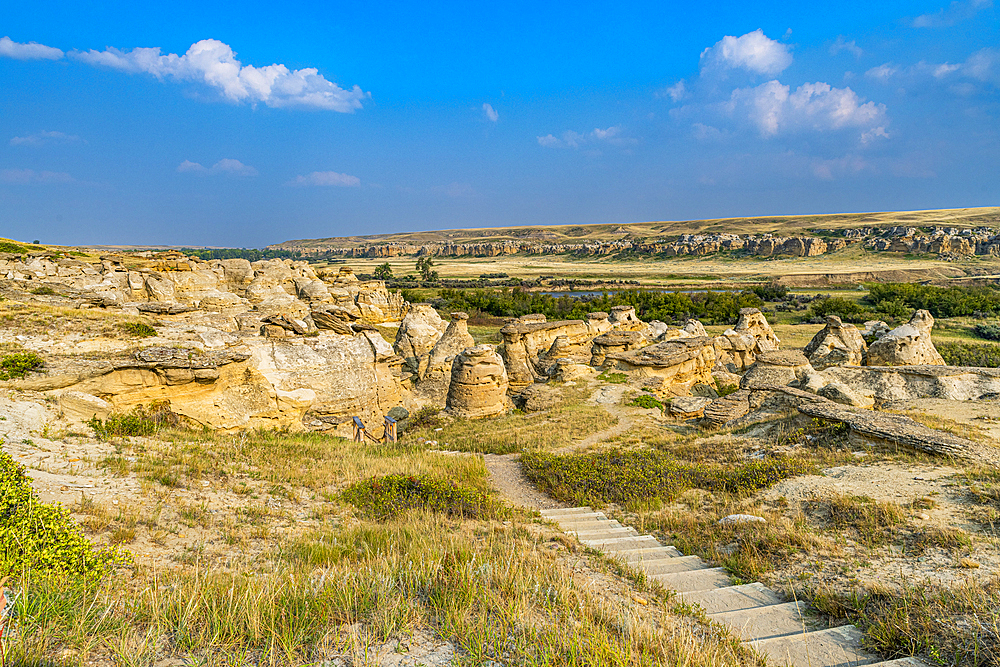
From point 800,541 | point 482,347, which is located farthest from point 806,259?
point 800,541

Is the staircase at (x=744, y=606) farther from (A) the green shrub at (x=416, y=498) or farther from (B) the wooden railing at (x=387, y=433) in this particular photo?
(B) the wooden railing at (x=387, y=433)

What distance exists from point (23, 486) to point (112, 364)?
6.09 m

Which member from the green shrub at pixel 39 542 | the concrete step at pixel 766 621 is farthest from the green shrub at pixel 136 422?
the concrete step at pixel 766 621

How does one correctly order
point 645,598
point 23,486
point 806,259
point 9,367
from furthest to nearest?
point 806,259, point 9,367, point 645,598, point 23,486

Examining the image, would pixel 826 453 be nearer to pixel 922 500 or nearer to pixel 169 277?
pixel 922 500

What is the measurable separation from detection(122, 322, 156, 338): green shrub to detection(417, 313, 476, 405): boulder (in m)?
9.98

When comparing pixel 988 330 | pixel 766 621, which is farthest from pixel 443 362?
pixel 988 330

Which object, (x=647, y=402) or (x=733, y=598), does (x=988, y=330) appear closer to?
(x=647, y=402)

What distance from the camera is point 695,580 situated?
4812mm

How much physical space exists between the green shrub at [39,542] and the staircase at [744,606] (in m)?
4.63

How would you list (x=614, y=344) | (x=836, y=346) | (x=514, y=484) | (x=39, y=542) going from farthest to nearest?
1. (x=836, y=346)
2. (x=614, y=344)
3. (x=514, y=484)
4. (x=39, y=542)

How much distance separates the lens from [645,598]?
4242 millimetres

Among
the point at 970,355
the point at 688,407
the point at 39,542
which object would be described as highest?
the point at 39,542

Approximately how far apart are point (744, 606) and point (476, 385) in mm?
12466
